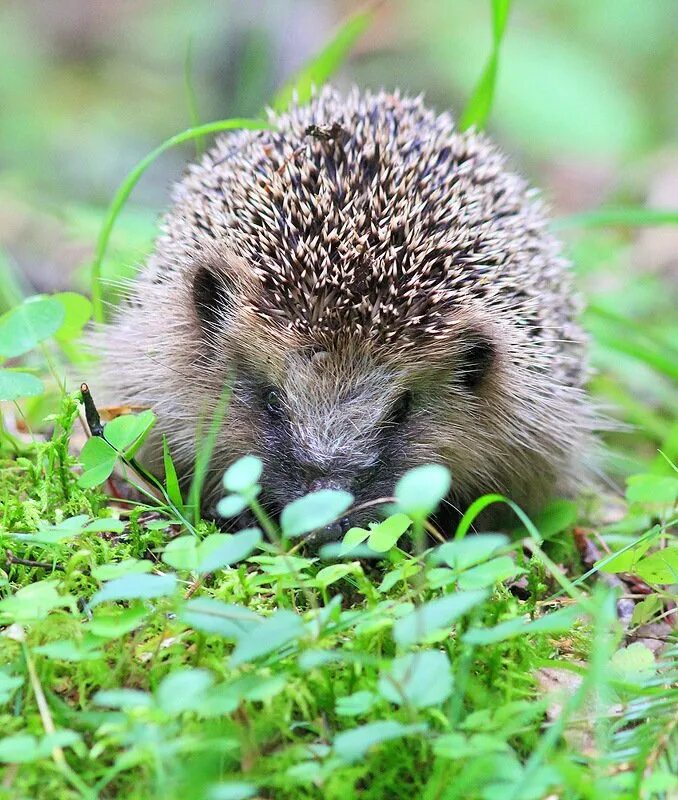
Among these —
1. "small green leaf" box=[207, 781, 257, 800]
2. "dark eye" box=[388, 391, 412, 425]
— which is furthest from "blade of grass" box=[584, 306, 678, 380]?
"small green leaf" box=[207, 781, 257, 800]

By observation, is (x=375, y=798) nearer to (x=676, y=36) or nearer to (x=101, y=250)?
(x=101, y=250)

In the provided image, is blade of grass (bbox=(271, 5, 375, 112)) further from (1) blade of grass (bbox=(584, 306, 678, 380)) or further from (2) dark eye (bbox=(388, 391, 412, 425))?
(2) dark eye (bbox=(388, 391, 412, 425))

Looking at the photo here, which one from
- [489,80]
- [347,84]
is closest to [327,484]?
[489,80]

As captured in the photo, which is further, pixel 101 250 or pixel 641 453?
pixel 641 453

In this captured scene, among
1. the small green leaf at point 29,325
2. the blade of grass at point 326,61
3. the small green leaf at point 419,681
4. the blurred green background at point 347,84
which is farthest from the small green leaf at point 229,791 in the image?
the blurred green background at point 347,84

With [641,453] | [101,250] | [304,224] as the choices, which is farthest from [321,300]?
[641,453]

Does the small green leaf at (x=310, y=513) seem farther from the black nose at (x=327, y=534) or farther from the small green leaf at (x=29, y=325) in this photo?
the small green leaf at (x=29, y=325)

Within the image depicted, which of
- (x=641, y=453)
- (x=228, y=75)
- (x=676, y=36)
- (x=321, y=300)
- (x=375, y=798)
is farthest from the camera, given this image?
(x=676, y=36)
